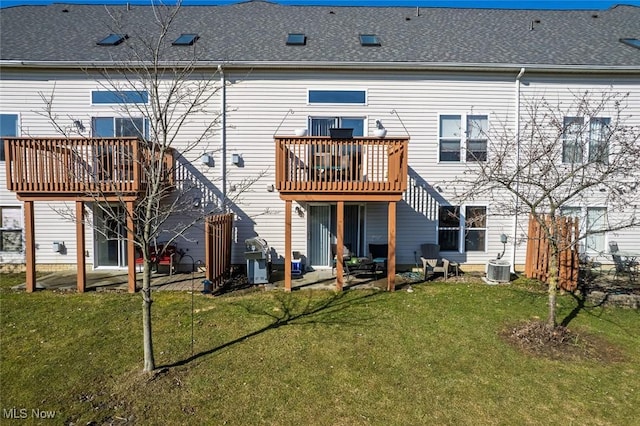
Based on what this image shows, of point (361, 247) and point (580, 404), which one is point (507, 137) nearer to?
point (361, 247)

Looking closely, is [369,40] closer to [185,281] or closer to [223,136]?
[223,136]

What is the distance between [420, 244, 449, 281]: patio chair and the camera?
9.08 meters

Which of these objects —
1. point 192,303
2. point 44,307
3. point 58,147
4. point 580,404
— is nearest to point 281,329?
point 192,303

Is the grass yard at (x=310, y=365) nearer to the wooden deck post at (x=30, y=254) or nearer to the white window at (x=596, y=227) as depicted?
the wooden deck post at (x=30, y=254)

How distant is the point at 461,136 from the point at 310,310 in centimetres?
678

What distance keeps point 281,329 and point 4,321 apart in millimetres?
5200

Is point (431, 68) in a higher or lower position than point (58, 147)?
higher

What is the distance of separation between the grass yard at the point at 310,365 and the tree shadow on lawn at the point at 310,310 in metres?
0.04

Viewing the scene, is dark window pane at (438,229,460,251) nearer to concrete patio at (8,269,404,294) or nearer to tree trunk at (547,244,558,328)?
concrete patio at (8,269,404,294)

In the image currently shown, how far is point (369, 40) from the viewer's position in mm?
10695

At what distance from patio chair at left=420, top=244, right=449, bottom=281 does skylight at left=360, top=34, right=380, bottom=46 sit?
642 cm

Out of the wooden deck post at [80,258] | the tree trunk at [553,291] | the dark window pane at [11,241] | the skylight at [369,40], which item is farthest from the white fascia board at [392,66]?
the tree trunk at [553,291]

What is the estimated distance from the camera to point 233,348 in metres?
5.22

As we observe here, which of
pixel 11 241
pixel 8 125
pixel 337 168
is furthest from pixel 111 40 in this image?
pixel 337 168
